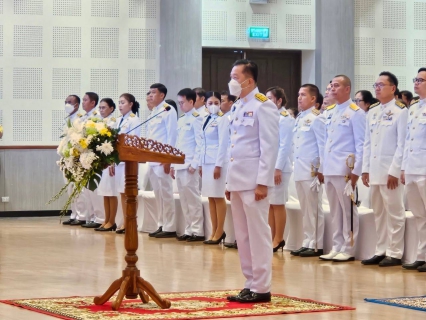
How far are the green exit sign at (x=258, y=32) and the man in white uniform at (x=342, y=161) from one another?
6.24 meters

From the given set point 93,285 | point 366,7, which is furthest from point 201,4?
point 93,285

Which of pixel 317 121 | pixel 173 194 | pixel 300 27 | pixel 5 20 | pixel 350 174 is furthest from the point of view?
pixel 300 27

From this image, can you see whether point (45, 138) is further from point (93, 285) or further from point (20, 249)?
point (93, 285)

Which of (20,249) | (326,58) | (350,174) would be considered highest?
(326,58)

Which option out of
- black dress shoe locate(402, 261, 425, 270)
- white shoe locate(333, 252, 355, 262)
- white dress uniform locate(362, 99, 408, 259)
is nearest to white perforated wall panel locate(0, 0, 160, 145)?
white shoe locate(333, 252, 355, 262)

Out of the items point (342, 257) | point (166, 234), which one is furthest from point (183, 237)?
point (342, 257)

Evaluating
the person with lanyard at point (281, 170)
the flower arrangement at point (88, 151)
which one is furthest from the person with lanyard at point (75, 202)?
the flower arrangement at point (88, 151)

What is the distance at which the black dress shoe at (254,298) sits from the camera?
5897 mm

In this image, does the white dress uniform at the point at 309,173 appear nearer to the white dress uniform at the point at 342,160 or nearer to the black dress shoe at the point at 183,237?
the white dress uniform at the point at 342,160

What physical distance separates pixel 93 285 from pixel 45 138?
774cm

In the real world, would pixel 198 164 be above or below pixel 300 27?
below

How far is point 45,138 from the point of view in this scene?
46.7ft

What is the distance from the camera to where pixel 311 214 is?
9016 mm

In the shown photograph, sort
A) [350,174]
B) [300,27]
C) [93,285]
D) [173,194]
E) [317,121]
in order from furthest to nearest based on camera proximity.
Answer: [300,27]
[173,194]
[317,121]
[350,174]
[93,285]
